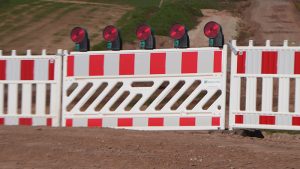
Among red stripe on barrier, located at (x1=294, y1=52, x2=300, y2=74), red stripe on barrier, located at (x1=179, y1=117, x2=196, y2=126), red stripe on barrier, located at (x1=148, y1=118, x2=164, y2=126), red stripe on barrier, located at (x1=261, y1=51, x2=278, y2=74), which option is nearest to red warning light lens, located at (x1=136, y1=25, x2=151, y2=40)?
red stripe on barrier, located at (x1=148, y1=118, x2=164, y2=126)

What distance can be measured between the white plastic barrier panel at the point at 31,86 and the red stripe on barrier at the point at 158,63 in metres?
1.23

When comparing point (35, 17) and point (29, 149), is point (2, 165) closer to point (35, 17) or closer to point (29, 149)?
point (29, 149)

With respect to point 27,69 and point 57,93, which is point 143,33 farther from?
point 27,69

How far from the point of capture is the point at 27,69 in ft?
32.5

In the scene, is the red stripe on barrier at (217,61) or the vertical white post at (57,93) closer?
the red stripe on barrier at (217,61)

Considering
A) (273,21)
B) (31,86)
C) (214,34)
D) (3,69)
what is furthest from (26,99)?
(273,21)

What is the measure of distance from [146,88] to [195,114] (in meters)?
0.68

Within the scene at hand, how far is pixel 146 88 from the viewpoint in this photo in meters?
9.44

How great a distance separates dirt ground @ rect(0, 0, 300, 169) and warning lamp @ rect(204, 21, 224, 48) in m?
1.09

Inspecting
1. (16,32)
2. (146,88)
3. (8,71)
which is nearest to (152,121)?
(146,88)

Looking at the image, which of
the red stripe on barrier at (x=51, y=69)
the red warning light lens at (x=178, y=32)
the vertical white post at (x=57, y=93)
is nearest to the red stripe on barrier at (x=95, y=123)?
the vertical white post at (x=57, y=93)

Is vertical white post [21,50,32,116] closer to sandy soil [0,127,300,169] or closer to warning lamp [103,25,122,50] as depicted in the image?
warning lamp [103,25,122,50]

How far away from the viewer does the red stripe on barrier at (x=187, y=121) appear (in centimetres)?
932

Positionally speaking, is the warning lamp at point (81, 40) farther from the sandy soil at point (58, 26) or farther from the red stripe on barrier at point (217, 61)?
the sandy soil at point (58, 26)
